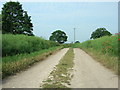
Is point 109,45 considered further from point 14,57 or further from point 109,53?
point 14,57

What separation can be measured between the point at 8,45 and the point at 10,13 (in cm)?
2500

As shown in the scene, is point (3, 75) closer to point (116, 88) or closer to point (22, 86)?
point (22, 86)

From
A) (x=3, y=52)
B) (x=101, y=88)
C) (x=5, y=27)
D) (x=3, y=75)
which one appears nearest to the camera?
(x=101, y=88)

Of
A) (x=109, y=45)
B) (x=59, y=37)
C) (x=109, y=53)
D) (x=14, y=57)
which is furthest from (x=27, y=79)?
(x=59, y=37)

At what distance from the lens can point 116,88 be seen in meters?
4.40

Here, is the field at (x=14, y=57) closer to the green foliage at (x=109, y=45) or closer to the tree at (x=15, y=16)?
the green foliage at (x=109, y=45)

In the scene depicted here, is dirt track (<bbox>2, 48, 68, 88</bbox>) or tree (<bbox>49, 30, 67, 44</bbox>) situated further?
tree (<bbox>49, 30, 67, 44</bbox>)

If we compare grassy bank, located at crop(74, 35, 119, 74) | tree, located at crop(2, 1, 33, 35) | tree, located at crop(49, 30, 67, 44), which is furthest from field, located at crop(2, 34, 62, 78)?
tree, located at crop(49, 30, 67, 44)

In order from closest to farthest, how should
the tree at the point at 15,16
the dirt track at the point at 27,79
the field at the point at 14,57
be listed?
the dirt track at the point at 27,79
the field at the point at 14,57
the tree at the point at 15,16

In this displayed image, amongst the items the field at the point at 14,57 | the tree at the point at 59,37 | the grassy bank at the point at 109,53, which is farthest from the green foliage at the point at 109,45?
the tree at the point at 59,37

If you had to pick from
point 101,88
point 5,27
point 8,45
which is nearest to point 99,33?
point 5,27

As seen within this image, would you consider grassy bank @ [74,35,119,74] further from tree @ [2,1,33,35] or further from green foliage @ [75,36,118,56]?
tree @ [2,1,33,35]

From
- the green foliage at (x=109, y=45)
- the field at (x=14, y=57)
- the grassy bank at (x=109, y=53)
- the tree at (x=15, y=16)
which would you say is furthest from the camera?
the tree at (x=15, y=16)

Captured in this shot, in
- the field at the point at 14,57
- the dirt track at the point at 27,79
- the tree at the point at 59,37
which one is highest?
the tree at the point at 59,37
